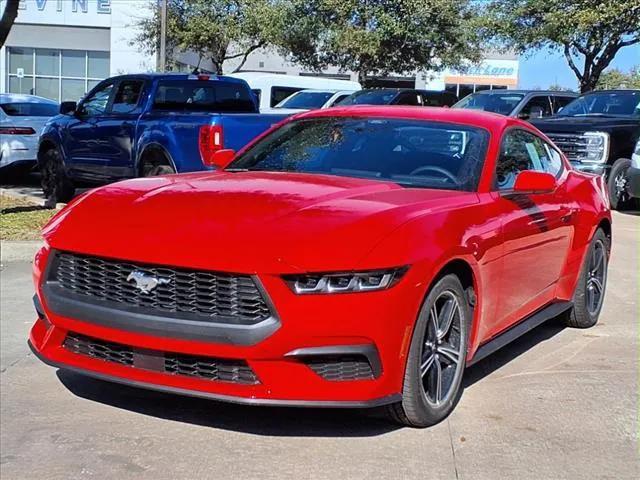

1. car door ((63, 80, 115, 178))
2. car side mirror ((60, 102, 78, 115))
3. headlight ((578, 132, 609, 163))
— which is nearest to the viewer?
car door ((63, 80, 115, 178))

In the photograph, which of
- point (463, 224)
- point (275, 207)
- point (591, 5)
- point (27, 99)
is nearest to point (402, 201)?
point (463, 224)

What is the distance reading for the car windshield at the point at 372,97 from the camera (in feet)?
59.9

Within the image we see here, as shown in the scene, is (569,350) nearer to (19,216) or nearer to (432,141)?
(432,141)

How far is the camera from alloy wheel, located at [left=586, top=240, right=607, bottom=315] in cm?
630

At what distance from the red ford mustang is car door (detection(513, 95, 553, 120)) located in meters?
11.3

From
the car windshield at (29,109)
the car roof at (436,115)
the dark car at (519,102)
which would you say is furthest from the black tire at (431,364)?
the dark car at (519,102)

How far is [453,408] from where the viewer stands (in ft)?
14.5

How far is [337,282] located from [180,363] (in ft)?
2.66

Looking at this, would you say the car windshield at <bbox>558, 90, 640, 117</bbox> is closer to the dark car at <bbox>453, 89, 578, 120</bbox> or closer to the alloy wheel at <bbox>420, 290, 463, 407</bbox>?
the dark car at <bbox>453, 89, 578, 120</bbox>

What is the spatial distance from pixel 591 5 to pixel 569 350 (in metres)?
18.1

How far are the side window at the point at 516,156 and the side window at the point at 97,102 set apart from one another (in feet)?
22.1

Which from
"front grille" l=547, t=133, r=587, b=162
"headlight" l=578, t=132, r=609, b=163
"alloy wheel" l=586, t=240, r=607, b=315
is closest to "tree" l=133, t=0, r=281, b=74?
"front grille" l=547, t=133, r=587, b=162

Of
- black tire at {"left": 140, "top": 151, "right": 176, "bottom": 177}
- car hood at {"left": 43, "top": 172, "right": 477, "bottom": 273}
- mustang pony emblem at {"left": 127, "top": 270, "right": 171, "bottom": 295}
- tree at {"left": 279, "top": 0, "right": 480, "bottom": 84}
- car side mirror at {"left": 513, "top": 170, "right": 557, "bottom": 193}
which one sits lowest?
black tire at {"left": 140, "top": 151, "right": 176, "bottom": 177}

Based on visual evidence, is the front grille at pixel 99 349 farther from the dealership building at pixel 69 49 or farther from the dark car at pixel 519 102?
the dealership building at pixel 69 49
